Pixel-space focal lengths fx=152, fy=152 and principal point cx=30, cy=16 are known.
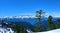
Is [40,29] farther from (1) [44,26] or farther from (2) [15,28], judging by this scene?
(2) [15,28]

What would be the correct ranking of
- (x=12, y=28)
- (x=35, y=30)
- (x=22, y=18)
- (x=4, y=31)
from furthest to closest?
1. (x=22, y=18)
2. (x=35, y=30)
3. (x=12, y=28)
4. (x=4, y=31)

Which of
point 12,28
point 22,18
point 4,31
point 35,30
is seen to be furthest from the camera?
point 22,18

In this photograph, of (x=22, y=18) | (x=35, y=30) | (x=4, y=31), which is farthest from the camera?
(x=22, y=18)

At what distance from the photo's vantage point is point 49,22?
1241cm

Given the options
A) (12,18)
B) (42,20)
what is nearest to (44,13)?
(42,20)

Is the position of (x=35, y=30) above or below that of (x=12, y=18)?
below

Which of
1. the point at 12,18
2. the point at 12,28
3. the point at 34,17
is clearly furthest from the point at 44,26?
the point at 12,28

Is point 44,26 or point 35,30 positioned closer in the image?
point 35,30

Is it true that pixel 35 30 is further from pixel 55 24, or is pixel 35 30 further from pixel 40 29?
pixel 55 24

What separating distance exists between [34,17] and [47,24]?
1246 mm

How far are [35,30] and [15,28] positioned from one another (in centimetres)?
283

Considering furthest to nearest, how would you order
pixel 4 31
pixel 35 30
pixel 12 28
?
1. pixel 35 30
2. pixel 12 28
3. pixel 4 31

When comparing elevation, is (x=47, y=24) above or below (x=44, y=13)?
below

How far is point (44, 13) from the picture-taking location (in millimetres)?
12398
